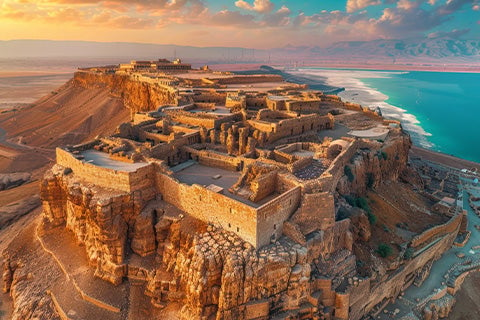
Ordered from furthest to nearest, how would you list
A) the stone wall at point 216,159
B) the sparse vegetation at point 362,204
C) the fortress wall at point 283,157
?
the sparse vegetation at point 362,204 → the fortress wall at point 283,157 → the stone wall at point 216,159

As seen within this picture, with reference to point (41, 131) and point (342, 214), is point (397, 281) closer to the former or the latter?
point (342, 214)

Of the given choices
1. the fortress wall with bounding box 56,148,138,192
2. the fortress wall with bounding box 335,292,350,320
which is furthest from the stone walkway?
the fortress wall with bounding box 56,148,138,192

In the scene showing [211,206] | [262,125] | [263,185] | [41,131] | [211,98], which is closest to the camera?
[211,206]

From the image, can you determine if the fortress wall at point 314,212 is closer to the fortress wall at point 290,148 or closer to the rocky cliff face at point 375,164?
the rocky cliff face at point 375,164

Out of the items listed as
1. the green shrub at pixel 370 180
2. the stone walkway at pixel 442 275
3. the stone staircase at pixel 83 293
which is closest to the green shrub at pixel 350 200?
the green shrub at pixel 370 180

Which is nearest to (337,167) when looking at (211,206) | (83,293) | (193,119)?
(211,206)

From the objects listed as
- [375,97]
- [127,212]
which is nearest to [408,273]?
[127,212]
